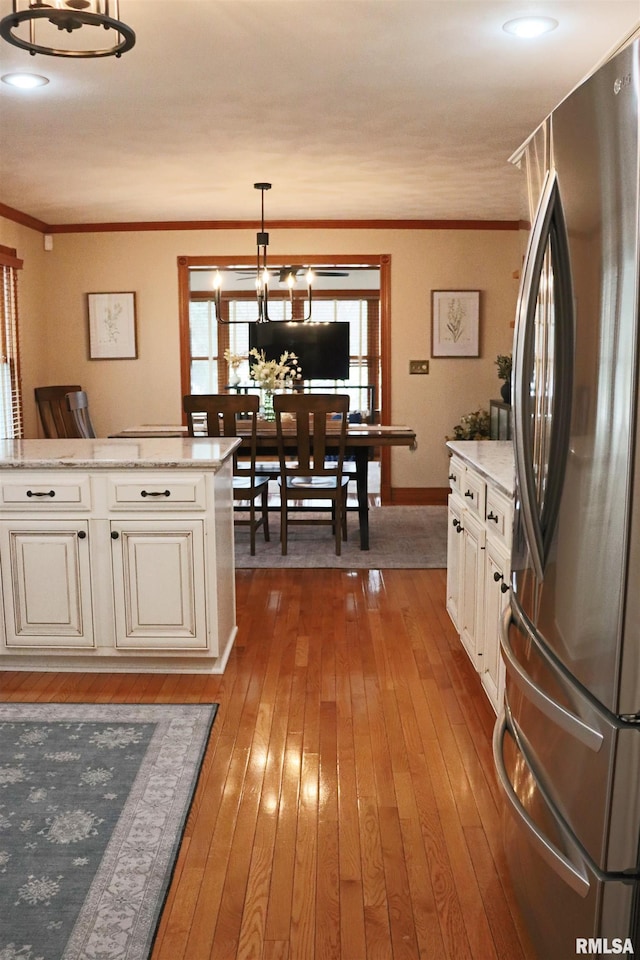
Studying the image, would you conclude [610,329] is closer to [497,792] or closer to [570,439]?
[570,439]

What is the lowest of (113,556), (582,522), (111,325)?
(113,556)

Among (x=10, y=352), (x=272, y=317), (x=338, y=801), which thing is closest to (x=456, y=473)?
(x=338, y=801)

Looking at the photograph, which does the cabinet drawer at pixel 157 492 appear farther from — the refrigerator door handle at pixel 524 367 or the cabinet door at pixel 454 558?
the refrigerator door handle at pixel 524 367

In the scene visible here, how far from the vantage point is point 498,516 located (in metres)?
2.85

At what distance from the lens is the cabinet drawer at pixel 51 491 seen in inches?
136

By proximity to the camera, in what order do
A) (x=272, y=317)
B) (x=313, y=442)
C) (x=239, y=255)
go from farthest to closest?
(x=272, y=317) → (x=239, y=255) → (x=313, y=442)

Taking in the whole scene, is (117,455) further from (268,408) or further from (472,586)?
(268,408)

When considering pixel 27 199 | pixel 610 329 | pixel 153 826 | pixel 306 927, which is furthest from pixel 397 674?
pixel 27 199

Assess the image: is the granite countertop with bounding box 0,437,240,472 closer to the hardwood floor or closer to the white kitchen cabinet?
the hardwood floor

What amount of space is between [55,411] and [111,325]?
1227mm

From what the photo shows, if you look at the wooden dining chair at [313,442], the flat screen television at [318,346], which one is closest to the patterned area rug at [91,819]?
the wooden dining chair at [313,442]

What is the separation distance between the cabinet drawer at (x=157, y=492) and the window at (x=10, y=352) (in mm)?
3578

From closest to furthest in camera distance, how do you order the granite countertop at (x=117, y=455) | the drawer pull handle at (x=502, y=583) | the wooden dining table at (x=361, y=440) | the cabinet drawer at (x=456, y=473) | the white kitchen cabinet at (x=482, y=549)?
the drawer pull handle at (x=502, y=583) < the white kitchen cabinet at (x=482, y=549) < the granite countertop at (x=117, y=455) < the cabinet drawer at (x=456, y=473) < the wooden dining table at (x=361, y=440)

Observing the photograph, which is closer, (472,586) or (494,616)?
(494,616)
